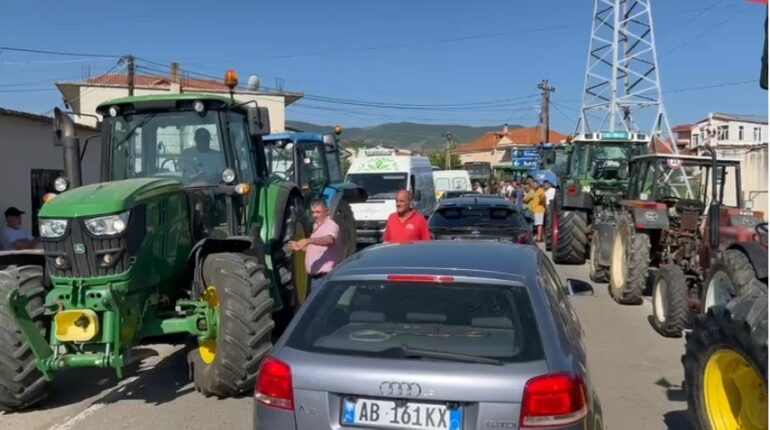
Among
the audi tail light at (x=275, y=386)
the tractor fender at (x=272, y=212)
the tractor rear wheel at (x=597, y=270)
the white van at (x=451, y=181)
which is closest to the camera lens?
the audi tail light at (x=275, y=386)

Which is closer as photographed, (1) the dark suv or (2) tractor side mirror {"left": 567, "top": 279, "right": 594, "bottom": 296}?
(2) tractor side mirror {"left": 567, "top": 279, "right": 594, "bottom": 296}

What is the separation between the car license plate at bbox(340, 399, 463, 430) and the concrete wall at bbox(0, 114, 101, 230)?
10.2m

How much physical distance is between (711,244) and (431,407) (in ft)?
17.9

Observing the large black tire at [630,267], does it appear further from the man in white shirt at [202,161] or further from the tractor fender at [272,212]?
the man in white shirt at [202,161]

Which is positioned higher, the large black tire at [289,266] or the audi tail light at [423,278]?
the audi tail light at [423,278]

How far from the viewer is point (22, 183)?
490 inches

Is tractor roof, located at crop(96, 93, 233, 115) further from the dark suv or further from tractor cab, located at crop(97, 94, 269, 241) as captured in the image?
the dark suv

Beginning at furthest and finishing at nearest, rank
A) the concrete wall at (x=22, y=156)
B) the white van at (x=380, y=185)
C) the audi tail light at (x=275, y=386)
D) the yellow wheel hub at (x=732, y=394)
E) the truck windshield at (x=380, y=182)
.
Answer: the truck windshield at (x=380, y=182), the white van at (x=380, y=185), the concrete wall at (x=22, y=156), the yellow wheel hub at (x=732, y=394), the audi tail light at (x=275, y=386)

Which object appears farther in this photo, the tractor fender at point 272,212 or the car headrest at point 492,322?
the tractor fender at point 272,212

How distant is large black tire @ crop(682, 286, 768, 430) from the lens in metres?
3.74

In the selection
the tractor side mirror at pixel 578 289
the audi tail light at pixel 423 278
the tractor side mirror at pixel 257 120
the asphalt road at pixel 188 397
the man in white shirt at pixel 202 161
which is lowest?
the asphalt road at pixel 188 397

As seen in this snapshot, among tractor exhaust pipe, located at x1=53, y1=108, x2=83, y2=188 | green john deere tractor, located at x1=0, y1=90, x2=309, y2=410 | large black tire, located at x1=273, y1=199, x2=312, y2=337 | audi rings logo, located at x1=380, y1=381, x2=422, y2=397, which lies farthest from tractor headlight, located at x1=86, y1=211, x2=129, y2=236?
audi rings logo, located at x1=380, y1=381, x2=422, y2=397

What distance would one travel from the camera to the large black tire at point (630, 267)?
9086 millimetres

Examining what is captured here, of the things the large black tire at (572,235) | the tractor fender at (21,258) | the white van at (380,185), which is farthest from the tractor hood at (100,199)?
the white van at (380,185)
